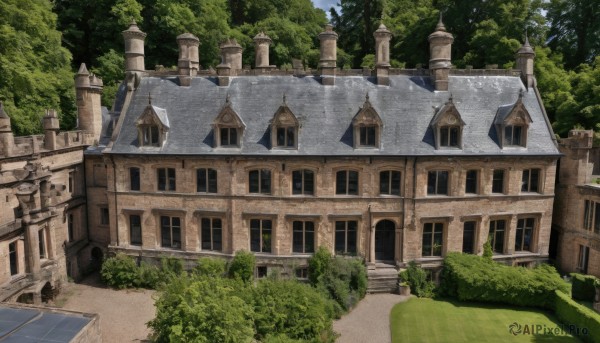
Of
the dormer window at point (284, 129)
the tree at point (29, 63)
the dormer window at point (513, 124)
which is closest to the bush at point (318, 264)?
the dormer window at point (284, 129)

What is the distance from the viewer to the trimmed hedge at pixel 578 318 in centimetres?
2389

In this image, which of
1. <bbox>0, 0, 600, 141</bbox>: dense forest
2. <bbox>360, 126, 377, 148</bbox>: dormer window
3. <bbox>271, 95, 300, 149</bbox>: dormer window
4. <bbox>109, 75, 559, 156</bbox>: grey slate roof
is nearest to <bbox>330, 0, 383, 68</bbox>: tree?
<bbox>0, 0, 600, 141</bbox>: dense forest

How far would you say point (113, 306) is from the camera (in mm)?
28891

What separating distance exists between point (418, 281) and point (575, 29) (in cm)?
4224

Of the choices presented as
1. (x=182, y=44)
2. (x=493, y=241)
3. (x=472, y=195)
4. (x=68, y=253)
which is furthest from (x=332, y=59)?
(x=68, y=253)

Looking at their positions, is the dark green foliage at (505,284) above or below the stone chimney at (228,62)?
below

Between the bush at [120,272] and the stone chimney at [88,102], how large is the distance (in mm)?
10399

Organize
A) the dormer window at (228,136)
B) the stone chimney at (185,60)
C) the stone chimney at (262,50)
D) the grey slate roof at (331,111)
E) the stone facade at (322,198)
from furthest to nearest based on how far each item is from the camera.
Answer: the stone chimney at (262,50) → the stone chimney at (185,60) → the dormer window at (228,136) → the grey slate roof at (331,111) → the stone facade at (322,198)

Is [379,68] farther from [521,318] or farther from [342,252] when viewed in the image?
[521,318]

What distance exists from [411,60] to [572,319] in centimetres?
4092

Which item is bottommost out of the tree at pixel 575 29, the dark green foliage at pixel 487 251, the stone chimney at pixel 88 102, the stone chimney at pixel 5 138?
the dark green foliage at pixel 487 251


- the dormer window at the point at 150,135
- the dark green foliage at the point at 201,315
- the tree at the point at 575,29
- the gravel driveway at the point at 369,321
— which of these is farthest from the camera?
the tree at the point at 575,29

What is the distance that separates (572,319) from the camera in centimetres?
2569

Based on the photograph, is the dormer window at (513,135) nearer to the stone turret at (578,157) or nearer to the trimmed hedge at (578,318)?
the stone turret at (578,157)
